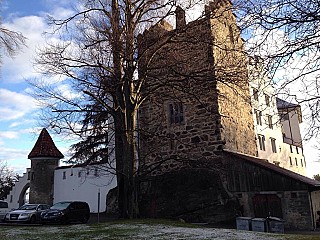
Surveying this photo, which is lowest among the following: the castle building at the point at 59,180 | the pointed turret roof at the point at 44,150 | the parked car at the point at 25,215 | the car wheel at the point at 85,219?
the car wheel at the point at 85,219

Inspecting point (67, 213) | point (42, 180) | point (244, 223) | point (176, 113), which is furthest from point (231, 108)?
point (42, 180)

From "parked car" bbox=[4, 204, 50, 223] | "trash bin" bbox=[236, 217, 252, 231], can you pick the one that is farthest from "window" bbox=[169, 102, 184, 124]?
"parked car" bbox=[4, 204, 50, 223]

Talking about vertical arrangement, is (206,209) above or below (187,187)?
below

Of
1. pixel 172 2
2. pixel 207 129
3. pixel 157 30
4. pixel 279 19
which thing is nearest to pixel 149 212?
pixel 207 129

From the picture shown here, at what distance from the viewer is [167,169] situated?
19.7 meters

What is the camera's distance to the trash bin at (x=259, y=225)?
12.8m

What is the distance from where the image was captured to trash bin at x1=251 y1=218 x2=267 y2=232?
1284 centimetres

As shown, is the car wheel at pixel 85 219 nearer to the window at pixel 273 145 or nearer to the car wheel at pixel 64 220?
the car wheel at pixel 64 220

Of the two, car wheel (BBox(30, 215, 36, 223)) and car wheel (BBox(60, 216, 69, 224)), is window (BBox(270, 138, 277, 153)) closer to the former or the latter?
car wheel (BBox(60, 216, 69, 224))

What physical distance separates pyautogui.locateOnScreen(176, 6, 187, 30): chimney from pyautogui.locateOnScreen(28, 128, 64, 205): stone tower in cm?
1701

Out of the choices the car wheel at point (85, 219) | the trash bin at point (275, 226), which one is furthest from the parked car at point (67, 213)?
the trash bin at point (275, 226)

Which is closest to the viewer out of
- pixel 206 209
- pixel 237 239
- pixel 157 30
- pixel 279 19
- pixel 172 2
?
pixel 279 19

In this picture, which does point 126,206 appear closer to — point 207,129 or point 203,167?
point 203,167

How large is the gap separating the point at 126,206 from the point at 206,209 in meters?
3.98
